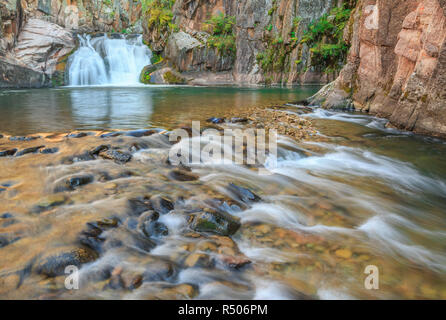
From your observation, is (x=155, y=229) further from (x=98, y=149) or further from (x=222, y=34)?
(x=222, y=34)

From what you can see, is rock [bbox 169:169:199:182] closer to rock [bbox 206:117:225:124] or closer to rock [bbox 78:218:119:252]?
rock [bbox 78:218:119:252]

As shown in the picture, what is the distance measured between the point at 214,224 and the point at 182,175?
1.38 metres

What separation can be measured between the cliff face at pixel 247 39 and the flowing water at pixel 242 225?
79.2ft

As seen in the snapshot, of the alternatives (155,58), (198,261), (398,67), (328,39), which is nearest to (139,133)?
(198,261)

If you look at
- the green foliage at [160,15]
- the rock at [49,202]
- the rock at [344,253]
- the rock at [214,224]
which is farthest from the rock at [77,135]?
the green foliage at [160,15]

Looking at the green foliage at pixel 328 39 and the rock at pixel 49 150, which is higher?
the green foliage at pixel 328 39

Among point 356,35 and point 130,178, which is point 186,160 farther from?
point 356,35

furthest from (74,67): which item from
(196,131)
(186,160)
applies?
(186,160)

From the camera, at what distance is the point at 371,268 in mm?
2105

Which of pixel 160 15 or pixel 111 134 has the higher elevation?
pixel 160 15

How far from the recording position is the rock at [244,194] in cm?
319

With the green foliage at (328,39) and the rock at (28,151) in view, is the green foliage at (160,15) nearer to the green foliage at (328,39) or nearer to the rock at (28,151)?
the green foliage at (328,39)

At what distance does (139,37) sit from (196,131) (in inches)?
1258

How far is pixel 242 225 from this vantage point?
2.65 meters
